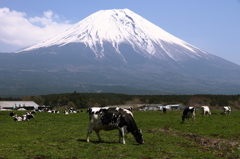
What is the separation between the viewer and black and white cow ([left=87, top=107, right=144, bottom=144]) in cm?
1625

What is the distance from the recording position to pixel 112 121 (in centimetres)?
1623

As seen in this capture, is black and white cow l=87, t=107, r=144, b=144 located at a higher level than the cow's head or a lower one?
higher

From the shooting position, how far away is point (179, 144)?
16.9m

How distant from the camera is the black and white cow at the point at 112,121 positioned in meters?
16.2

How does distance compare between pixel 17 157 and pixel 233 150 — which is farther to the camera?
pixel 233 150

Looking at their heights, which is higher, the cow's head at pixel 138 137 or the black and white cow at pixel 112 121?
the black and white cow at pixel 112 121

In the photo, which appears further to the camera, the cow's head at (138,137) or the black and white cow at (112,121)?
the cow's head at (138,137)

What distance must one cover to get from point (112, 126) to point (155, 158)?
408 centimetres

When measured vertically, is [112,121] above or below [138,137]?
above

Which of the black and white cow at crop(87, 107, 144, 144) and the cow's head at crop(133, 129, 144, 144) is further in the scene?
the cow's head at crop(133, 129, 144, 144)

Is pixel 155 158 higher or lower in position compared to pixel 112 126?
lower

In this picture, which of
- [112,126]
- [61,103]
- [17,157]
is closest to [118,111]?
[112,126]

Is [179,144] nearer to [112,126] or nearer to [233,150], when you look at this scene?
[233,150]

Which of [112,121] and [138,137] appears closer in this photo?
[112,121]
